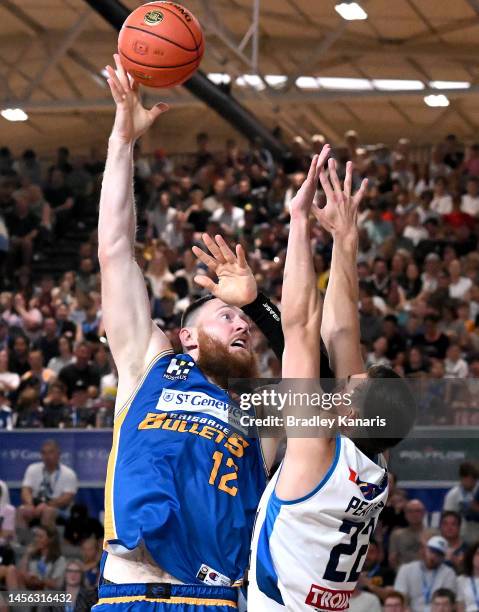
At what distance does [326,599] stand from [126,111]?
7.44ft

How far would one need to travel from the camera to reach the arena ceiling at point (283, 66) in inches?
802

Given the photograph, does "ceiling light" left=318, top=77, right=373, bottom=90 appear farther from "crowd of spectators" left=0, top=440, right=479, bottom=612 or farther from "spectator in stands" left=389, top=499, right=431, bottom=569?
"spectator in stands" left=389, top=499, right=431, bottom=569

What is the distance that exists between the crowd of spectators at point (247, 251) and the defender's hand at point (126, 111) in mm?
7726

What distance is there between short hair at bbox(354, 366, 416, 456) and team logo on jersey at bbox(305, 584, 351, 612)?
530mm

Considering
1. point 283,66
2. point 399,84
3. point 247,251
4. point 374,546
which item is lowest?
point 374,546

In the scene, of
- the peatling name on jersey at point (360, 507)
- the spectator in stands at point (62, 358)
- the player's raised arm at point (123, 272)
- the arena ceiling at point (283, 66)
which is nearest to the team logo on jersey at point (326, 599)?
the peatling name on jersey at point (360, 507)

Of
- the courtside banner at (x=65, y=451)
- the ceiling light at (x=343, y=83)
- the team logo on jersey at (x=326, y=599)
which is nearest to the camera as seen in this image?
the team logo on jersey at (x=326, y=599)

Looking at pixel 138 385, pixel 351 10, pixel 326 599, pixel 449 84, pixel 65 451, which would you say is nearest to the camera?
pixel 326 599

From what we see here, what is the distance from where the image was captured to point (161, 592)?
5.08m

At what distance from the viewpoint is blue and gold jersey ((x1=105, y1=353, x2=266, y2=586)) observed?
5043 millimetres

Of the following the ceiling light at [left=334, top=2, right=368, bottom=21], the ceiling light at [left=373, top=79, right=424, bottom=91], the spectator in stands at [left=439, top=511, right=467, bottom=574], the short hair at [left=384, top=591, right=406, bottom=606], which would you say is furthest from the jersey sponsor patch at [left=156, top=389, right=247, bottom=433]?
the ceiling light at [left=373, top=79, right=424, bottom=91]

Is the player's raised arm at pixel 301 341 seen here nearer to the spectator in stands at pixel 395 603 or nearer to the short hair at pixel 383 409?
the short hair at pixel 383 409

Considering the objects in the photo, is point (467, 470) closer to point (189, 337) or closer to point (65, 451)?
point (65, 451)

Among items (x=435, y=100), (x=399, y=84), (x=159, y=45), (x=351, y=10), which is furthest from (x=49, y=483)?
(x=399, y=84)
